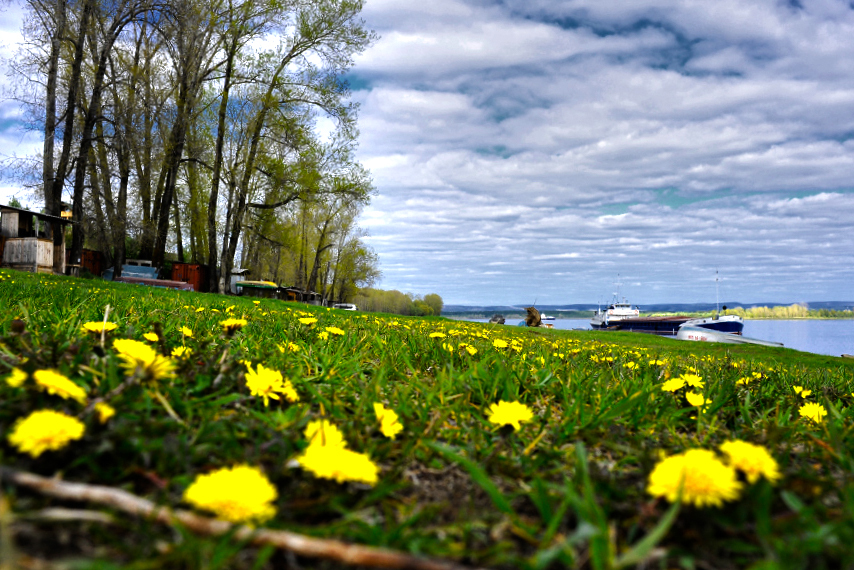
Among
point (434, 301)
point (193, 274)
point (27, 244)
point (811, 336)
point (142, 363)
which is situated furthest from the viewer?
point (434, 301)

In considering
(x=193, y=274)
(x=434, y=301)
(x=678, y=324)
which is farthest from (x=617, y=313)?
(x=193, y=274)

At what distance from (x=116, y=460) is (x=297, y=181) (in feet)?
75.3

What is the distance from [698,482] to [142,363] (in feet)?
4.25

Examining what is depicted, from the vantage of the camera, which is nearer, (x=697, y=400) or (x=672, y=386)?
(x=697, y=400)

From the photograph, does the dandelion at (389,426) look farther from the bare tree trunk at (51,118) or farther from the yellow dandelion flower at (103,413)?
the bare tree trunk at (51,118)

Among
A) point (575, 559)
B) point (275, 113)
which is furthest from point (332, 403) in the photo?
point (275, 113)

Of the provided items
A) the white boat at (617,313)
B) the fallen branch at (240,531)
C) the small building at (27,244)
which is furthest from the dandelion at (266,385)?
the white boat at (617,313)

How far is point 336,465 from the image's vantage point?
88 centimetres

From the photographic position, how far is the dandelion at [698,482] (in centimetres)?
78

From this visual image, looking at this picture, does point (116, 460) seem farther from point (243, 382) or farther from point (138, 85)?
point (138, 85)

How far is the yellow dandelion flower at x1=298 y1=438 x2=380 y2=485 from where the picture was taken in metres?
0.87

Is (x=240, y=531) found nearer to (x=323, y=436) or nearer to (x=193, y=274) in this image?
(x=323, y=436)

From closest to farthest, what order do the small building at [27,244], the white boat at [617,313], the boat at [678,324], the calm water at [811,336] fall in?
1. the small building at [27,244]
2. the calm water at [811,336]
3. the boat at [678,324]
4. the white boat at [617,313]

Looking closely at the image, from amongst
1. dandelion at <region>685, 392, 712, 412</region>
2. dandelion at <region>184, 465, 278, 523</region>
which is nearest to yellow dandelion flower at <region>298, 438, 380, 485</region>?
dandelion at <region>184, 465, 278, 523</region>
